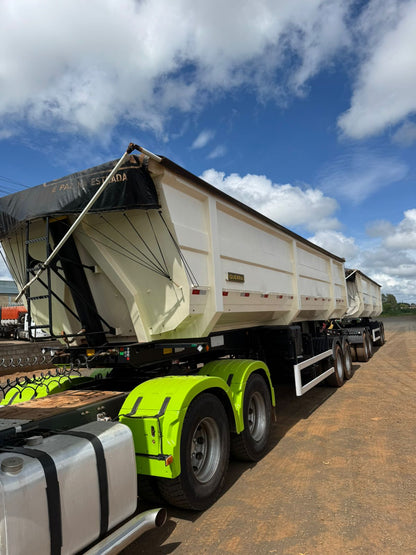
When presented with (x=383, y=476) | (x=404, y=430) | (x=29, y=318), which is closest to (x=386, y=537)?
(x=383, y=476)

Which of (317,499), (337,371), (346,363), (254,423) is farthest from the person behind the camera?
(346,363)

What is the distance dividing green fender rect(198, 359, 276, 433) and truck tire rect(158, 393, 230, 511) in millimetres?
270

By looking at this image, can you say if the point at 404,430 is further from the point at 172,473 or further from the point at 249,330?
the point at 172,473

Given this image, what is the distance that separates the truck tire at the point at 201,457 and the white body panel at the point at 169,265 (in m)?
0.91

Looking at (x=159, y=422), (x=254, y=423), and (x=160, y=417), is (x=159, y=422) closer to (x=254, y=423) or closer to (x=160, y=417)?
(x=160, y=417)

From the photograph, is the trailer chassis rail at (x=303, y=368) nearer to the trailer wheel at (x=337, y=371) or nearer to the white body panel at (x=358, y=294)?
the trailer wheel at (x=337, y=371)

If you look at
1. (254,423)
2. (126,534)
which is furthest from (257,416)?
(126,534)

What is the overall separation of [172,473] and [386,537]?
5.34 feet

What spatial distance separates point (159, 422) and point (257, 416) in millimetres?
2064

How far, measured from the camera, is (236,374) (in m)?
4.34

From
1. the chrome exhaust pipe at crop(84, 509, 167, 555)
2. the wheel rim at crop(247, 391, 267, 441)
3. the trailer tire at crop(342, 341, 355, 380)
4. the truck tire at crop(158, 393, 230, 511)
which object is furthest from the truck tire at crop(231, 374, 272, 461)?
the trailer tire at crop(342, 341, 355, 380)

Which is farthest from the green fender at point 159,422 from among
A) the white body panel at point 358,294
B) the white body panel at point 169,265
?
the white body panel at point 358,294

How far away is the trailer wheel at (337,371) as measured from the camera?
8190mm

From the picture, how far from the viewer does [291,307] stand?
6547 millimetres
